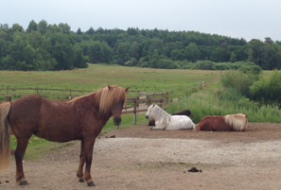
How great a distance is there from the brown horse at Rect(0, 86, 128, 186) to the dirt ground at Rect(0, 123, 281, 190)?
0.61 metres

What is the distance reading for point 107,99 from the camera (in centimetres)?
895

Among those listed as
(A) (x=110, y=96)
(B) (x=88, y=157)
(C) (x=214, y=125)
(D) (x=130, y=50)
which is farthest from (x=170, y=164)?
(D) (x=130, y=50)

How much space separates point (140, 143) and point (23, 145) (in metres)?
6.47

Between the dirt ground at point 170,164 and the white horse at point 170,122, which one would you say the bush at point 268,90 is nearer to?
the white horse at point 170,122

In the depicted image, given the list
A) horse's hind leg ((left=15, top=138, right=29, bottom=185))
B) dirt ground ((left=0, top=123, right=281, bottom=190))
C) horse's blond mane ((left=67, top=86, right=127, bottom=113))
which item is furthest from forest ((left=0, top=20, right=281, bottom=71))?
horse's hind leg ((left=15, top=138, right=29, bottom=185))

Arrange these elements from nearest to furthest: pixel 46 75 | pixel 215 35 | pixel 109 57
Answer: pixel 46 75 → pixel 109 57 → pixel 215 35

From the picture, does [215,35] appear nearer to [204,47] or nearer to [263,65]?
[204,47]

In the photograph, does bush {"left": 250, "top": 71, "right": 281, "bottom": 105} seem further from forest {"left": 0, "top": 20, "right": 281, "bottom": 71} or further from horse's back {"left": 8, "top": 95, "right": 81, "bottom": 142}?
forest {"left": 0, "top": 20, "right": 281, "bottom": 71}

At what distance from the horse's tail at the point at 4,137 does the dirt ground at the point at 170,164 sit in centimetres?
48

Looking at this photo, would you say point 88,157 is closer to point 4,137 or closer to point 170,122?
point 4,137

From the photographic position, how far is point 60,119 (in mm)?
8836

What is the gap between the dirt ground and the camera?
29.5 feet

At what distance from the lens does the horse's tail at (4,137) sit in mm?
8484

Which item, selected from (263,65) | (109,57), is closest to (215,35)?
(109,57)
